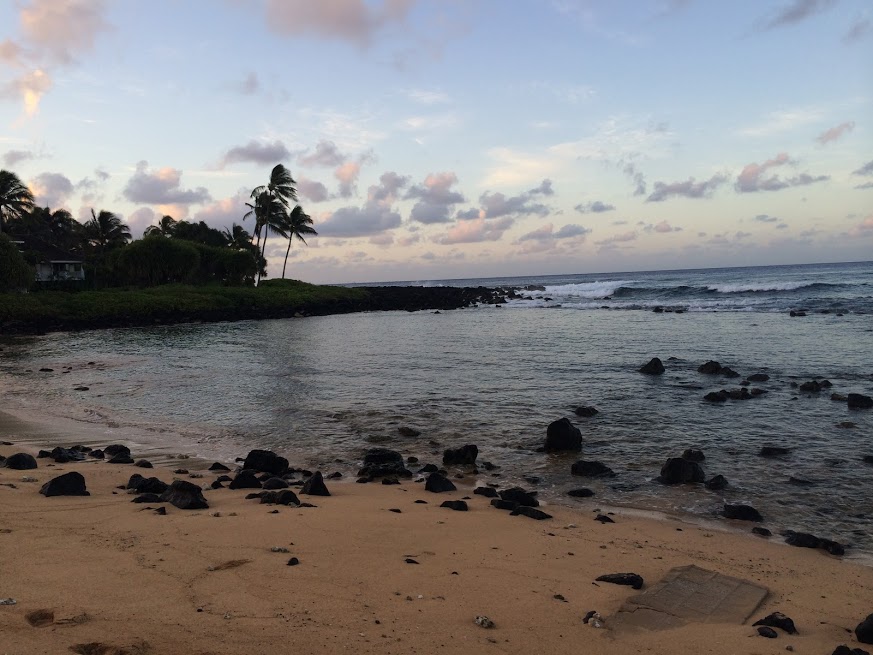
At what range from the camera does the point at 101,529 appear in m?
6.00

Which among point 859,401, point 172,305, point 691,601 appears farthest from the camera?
point 172,305

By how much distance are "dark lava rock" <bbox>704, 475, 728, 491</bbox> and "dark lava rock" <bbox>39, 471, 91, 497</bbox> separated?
8.42m

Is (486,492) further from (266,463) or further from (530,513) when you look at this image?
(266,463)

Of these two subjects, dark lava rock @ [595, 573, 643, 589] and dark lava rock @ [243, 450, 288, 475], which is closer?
dark lava rock @ [595, 573, 643, 589]

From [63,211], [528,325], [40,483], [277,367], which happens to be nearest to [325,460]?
[40,483]

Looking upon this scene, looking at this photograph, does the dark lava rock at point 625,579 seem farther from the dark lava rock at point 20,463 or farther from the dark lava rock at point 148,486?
the dark lava rock at point 20,463

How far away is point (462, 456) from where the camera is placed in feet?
33.7

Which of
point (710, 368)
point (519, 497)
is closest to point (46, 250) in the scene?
point (710, 368)

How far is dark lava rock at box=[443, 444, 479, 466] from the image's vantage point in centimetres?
1023

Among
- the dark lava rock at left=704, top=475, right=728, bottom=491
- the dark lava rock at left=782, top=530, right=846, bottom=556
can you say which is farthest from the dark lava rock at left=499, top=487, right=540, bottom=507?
the dark lava rock at left=782, top=530, right=846, bottom=556

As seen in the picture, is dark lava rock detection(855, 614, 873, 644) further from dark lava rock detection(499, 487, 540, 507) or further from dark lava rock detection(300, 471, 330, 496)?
dark lava rock detection(300, 471, 330, 496)

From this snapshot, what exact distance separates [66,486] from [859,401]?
15.6 metres

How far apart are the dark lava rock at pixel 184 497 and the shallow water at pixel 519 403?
10.5 feet

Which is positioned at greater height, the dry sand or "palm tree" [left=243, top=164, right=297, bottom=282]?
"palm tree" [left=243, top=164, right=297, bottom=282]
